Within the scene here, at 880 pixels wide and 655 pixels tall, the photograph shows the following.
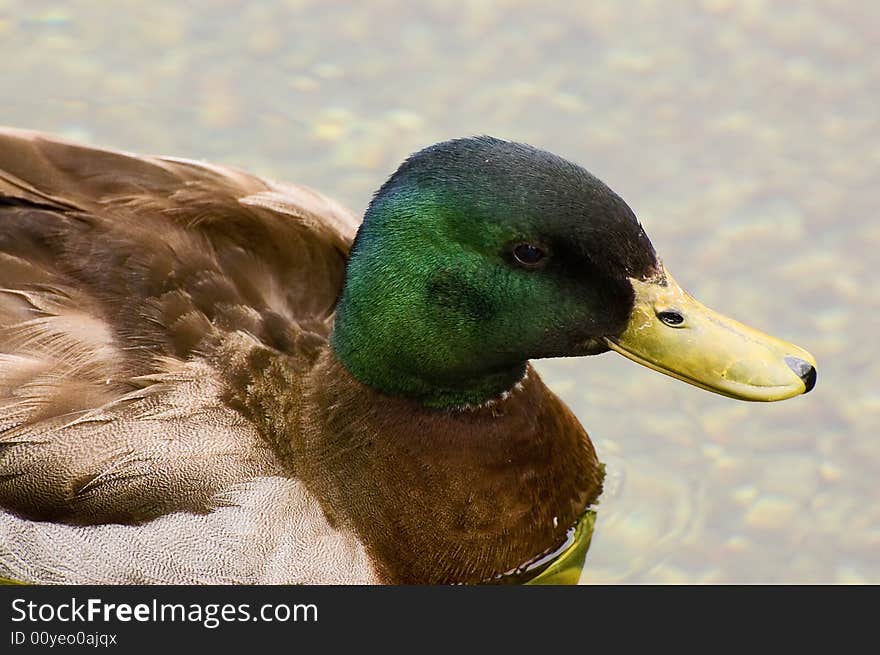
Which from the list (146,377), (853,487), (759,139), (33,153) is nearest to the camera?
(146,377)

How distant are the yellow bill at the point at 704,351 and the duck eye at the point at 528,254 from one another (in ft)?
0.95

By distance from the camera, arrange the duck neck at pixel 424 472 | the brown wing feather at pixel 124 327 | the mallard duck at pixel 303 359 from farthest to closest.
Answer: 1. the duck neck at pixel 424 472
2. the brown wing feather at pixel 124 327
3. the mallard duck at pixel 303 359

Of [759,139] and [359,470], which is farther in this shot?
[759,139]

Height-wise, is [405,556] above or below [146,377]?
below

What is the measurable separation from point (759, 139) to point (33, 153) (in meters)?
3.35

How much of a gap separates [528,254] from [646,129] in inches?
106

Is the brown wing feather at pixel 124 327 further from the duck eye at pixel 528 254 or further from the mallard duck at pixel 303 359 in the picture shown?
the duck eye at pixel 528 254

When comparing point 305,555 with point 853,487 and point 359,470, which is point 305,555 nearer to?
point 359,470

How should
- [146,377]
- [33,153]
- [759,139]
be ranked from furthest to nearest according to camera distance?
[759,139], [33,153], [146,377]

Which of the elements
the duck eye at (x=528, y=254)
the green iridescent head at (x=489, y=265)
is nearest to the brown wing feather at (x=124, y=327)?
the green iridescent head at (x=489, y=265)

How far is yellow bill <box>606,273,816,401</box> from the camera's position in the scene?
493 cm

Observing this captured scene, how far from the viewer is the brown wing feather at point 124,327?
16.7ft

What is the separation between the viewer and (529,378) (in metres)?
5.52

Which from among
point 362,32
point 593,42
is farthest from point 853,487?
point 362,32
